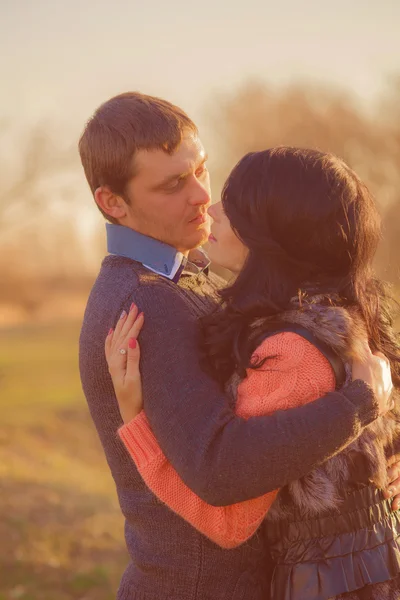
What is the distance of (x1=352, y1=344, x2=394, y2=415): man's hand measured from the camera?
2.28 metres

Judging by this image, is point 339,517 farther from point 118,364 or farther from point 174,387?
point 118,364

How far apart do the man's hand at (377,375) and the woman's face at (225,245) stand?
18.2 inches

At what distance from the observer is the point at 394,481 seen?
2504mm

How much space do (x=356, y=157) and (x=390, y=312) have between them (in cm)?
1077

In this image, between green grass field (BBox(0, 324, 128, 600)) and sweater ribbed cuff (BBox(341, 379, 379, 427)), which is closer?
sweater ribbed cuff (BBox(341, 379, 379, 427))

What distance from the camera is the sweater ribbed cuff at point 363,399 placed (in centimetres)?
221

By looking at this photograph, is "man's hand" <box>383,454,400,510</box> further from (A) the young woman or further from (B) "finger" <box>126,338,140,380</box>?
(B) "finger" <box>126,338,140,380</box>

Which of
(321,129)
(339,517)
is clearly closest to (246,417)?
(339,517)

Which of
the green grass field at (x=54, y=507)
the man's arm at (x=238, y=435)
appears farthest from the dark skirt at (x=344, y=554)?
the green grass field at (x=54, y=507)

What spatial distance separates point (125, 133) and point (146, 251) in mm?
381

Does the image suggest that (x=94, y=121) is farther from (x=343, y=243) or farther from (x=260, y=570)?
(x=260, y=570)

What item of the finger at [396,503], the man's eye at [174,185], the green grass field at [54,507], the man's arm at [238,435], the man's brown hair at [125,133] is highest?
the man's brown hair at [125,133]

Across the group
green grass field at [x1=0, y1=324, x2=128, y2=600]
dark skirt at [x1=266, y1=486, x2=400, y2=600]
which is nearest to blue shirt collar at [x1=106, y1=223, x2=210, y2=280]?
dark skirt at [x1=266, y1=486, x2=400, y2=600]

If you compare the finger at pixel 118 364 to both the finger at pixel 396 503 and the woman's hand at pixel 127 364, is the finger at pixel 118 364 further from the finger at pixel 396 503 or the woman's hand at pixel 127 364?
the finger at pixel 396 503
